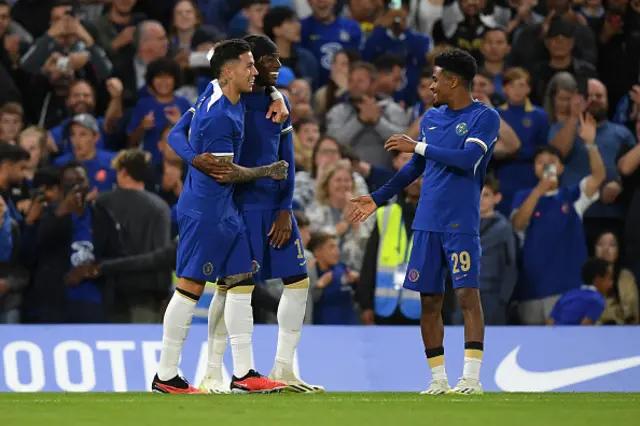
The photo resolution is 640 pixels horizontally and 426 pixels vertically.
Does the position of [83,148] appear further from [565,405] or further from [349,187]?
[565,405]

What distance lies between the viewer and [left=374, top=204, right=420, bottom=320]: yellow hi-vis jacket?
13164mm

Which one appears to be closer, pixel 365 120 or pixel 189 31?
pixel 365 120

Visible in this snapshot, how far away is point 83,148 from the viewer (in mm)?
14469

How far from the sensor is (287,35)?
628 inches

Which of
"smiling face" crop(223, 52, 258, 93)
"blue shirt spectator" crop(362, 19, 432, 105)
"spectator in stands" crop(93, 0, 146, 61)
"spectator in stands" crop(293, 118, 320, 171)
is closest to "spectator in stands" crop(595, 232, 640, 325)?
"spectator in stands" crop(293, 118, 320, 171)

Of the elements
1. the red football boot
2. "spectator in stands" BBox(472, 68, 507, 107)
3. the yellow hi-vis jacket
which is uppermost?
"spectator in stands" BBox(472, 68, 507, 107)

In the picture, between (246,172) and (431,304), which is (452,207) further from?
(246,172)

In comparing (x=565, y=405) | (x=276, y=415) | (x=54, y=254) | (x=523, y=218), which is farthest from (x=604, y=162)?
(x=276, y=415)

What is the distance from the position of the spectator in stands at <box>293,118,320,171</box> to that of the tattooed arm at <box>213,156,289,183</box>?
5.34m

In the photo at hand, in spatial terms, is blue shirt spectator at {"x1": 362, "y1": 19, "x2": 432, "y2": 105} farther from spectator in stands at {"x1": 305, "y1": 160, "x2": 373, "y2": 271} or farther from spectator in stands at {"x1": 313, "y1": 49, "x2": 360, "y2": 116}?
spectator in stands at {"x1": 305, "y1": 160, "x2": 373, "y2": 271}

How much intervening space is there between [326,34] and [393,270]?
465 cm

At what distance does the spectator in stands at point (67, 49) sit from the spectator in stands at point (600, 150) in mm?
5526

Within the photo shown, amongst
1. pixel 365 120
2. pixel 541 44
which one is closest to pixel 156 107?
pixel 365 120

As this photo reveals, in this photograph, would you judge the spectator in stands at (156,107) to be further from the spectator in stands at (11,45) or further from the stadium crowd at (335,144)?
the spectator in stands at (11,45)
